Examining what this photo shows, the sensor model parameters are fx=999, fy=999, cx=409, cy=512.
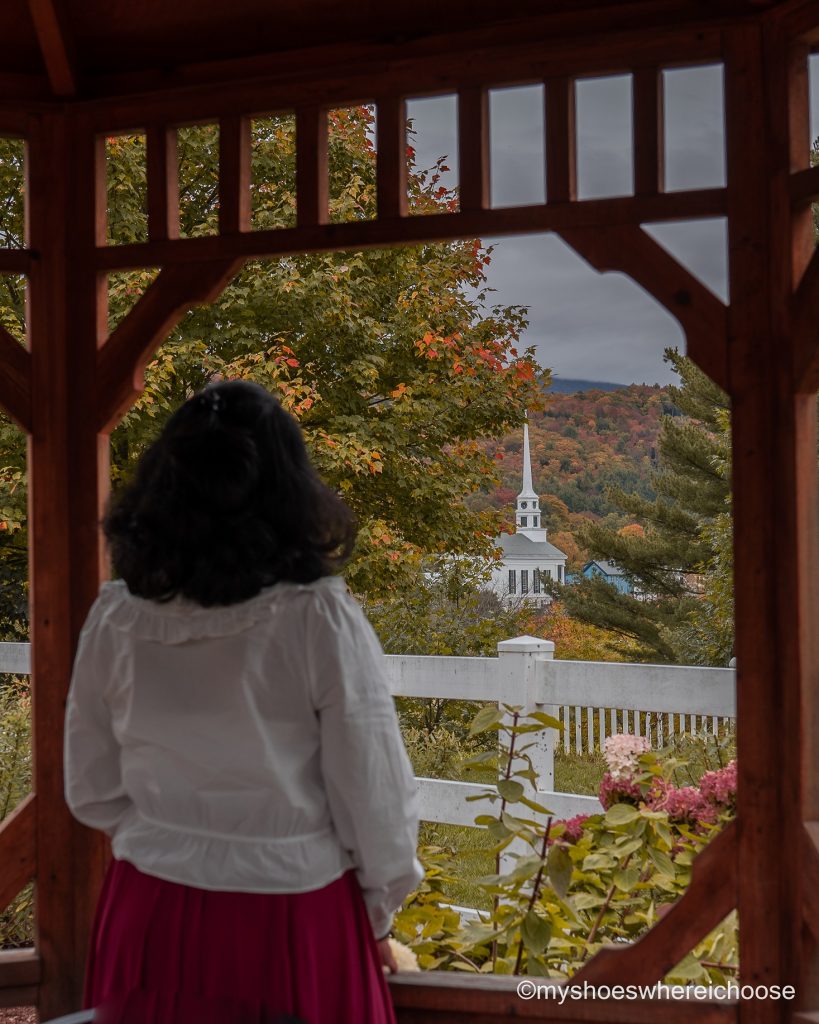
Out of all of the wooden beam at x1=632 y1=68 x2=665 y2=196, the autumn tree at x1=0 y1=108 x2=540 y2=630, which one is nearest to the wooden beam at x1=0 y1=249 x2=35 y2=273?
the wooden beam at x1=632 y1=68 x2=665 y2=196

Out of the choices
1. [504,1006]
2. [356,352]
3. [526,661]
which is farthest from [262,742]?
[356,352]

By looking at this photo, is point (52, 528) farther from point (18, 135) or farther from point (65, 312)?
point (18, 135)

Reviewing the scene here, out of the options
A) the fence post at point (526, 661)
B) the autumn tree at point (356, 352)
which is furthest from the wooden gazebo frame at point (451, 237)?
the autumn tree at point (356, 352)

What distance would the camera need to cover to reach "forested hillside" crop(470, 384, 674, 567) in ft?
43.1

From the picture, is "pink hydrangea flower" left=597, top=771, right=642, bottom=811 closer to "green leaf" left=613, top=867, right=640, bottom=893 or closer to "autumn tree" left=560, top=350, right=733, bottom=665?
"green leaf" left=613, top=867, right=640, bottom=893

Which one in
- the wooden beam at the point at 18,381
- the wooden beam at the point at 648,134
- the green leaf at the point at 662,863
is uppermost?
the wooden beam at the point at 648,134

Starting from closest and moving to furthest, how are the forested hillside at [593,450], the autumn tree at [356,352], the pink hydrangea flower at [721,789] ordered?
1. the pink hydrangea flower at [721,789]
2. the autumn tree at [356,352]
3. the forested hillside at [593,450]

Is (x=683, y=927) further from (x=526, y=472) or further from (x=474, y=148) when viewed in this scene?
(x=526, y=472)

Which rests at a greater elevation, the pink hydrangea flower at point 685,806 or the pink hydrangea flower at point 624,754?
the pink hydrangea flower at point 624,754

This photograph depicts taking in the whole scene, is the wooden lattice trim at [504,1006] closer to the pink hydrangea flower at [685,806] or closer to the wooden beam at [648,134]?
the pink hydrangea flower at [685,806]

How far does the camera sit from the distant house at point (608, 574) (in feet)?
44.4

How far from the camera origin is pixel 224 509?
1420 mm

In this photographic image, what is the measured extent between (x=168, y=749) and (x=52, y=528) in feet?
3.91

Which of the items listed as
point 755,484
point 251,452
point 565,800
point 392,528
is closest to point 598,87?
point 392,528
